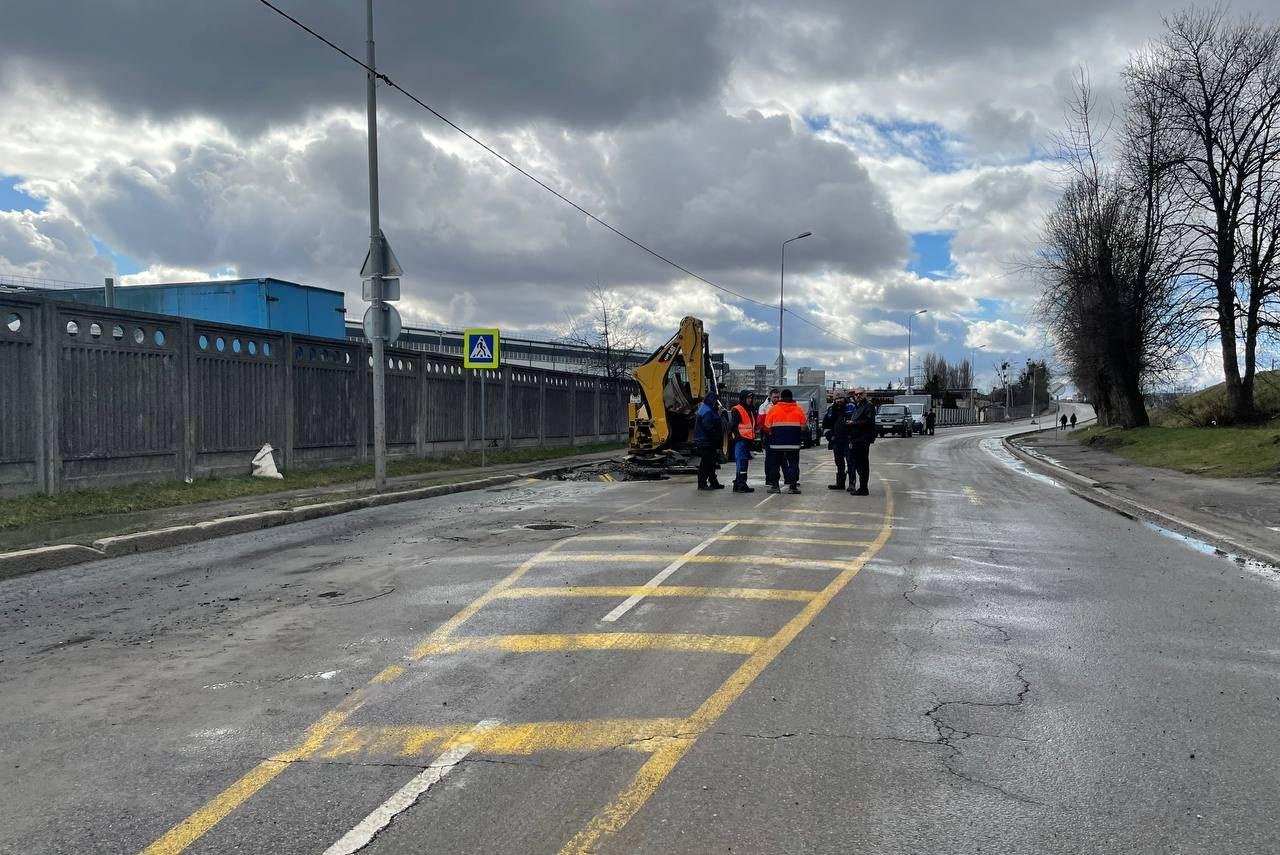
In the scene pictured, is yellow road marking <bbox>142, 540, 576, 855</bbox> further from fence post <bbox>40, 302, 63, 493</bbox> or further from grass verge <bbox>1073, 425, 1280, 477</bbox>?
grass verge <bbox>1073, 425, 1280, 477</bbox>

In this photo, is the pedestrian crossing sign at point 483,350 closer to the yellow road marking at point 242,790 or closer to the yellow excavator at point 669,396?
the yellow excavator at point 669,396

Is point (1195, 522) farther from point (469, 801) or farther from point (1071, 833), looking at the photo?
point (469, 801)

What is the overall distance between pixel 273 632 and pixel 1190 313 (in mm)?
29717

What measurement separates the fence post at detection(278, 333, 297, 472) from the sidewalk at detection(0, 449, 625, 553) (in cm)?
147

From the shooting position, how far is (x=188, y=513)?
1113 centimetres

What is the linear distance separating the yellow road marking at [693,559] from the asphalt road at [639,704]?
0.18 feet

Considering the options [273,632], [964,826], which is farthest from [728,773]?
[273,632]

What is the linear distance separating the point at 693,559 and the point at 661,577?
0.94m

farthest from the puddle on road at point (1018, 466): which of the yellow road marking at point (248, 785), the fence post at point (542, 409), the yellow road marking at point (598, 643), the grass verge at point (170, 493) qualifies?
the yellow road marking at point (248, 785)

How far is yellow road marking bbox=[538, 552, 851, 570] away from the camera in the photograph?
8.30 metres

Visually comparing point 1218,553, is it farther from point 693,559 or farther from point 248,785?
point 248,785

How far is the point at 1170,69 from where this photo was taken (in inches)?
1075

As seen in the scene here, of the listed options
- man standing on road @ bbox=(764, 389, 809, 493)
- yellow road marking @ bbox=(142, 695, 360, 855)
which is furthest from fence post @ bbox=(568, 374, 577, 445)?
yellow road marking @ bbox=(142, 695, 360, 855)

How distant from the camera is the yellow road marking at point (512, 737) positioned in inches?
154
